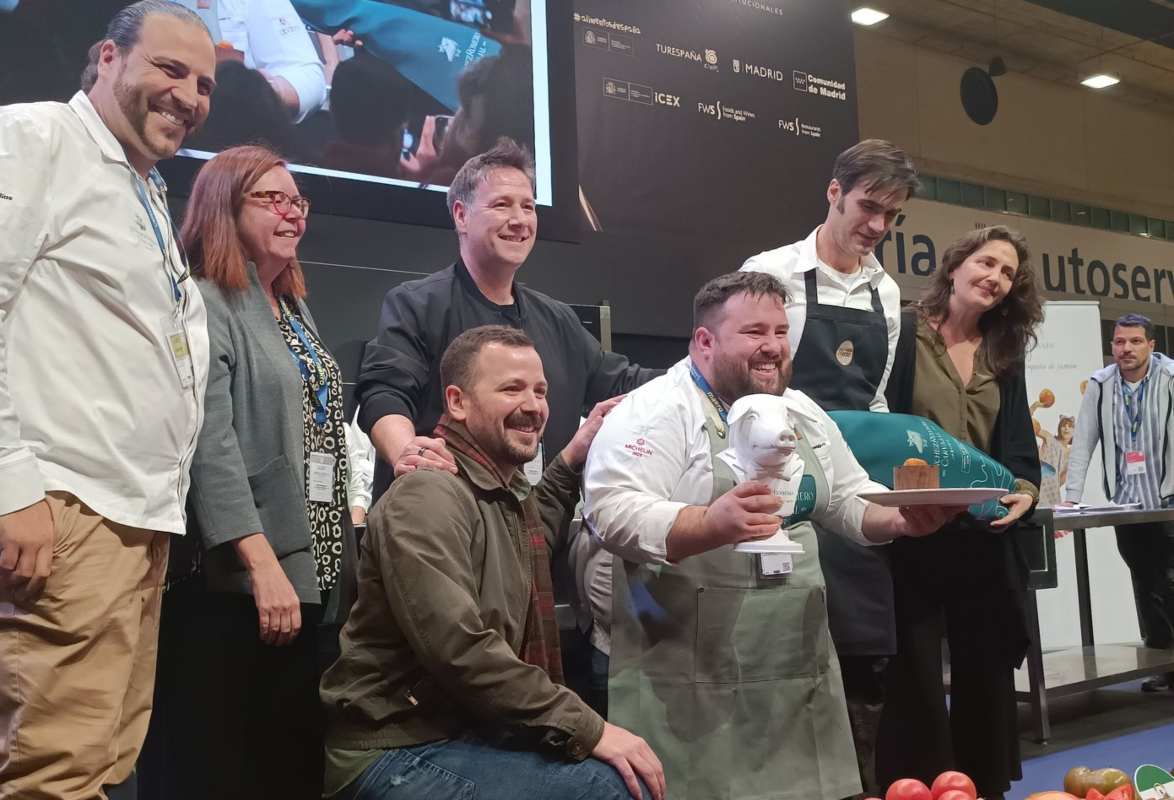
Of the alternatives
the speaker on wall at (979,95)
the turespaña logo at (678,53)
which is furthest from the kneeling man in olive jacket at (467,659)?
the speaker on wall at (979,95)

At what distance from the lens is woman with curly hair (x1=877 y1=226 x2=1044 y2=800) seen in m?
2.88

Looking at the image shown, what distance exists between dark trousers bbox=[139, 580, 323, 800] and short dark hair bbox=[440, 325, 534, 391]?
1.77 feet

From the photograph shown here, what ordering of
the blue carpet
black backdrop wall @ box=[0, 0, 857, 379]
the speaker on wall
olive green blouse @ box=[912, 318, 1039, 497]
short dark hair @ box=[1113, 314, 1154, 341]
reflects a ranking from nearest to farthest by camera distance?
olive green blouse @ box=[912, 318, 1039, 497], the blue carpet, black backdrop wall @ box=[0, 0, 857, 379], short dark hair @ box=[1113, 314, 1154, 341], the speaker on wall

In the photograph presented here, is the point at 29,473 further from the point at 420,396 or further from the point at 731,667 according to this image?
the point at 731,667

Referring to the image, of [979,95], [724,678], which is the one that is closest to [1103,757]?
[724,678]

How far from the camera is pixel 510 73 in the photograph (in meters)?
4.62

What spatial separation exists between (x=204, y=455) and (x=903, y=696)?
177cm

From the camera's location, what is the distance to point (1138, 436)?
610cm

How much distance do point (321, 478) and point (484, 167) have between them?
2.60 ft

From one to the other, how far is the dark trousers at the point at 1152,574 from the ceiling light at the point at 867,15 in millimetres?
7387

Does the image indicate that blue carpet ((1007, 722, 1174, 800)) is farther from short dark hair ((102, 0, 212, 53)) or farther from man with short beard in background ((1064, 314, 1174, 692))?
short dark hair ((102, 0, 212, 53))

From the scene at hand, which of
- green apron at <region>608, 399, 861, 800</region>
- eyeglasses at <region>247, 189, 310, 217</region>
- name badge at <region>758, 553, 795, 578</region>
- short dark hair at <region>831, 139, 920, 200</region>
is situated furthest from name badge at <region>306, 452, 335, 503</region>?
short dark hair at <region>831, 139, 920, 200</region>

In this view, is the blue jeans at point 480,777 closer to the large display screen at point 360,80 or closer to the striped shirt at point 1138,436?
the large display screen at point 360,80

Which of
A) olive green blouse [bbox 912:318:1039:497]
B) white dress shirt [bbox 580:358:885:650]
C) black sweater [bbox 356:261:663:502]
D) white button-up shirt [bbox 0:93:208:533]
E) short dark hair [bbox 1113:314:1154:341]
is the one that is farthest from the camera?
short dark hair [bbox 1113:314:1154:341]
